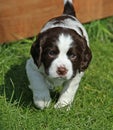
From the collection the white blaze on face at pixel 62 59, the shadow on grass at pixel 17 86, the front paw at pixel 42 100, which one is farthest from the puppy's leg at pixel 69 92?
the white blaze on face at pixel 62 59

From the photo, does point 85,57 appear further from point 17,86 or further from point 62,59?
point 17,86

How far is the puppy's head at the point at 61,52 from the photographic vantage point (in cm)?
383

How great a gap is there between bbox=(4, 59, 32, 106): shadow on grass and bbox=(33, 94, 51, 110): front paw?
166 mm

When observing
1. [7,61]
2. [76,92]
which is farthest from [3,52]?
[76,92]

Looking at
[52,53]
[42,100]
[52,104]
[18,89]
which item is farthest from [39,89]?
[18,89]

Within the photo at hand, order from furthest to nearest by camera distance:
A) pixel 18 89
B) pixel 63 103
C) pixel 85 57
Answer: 1. pixel 18 89
2. pixel 63 103
3. pixel 85 57

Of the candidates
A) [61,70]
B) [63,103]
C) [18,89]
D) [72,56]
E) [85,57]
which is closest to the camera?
[61,70]

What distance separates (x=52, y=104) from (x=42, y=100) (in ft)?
0.52

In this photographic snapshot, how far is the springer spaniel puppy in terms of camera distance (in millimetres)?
3842

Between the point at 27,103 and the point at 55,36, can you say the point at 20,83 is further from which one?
the point at 55,36

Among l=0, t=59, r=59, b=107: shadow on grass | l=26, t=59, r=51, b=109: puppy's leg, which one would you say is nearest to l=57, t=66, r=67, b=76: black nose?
l=26, t=59, r=51, b=109: puppy's leg

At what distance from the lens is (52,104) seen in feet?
14.3

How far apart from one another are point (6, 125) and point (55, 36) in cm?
79

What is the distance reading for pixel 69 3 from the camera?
5.01 meters
